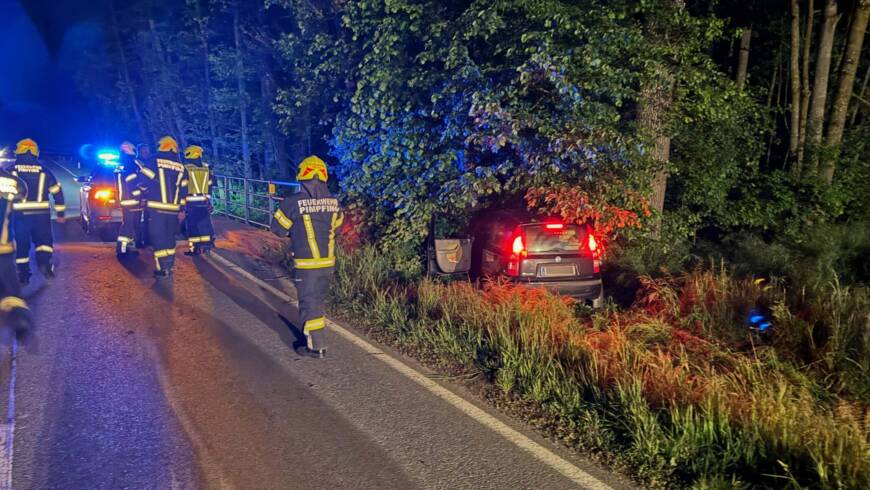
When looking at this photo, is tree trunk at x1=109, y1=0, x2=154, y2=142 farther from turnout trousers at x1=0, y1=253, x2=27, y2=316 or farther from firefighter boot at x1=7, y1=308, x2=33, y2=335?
firefighter boot at x1=7, y1=308, x2=33, y2=335

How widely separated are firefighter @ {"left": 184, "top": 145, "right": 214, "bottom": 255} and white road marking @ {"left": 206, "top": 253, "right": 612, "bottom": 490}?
4814 millimetres

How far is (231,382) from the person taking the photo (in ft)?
16.8

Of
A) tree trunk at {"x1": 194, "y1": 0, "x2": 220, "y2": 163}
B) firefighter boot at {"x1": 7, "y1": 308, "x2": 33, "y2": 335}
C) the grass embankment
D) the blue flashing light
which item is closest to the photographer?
the grass embankment

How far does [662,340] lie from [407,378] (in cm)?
259

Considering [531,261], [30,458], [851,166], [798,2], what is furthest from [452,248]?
[798,2]

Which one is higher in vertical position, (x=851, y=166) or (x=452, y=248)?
(x=851, y=166)

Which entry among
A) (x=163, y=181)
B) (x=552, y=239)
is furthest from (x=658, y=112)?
(x=163, y=181)

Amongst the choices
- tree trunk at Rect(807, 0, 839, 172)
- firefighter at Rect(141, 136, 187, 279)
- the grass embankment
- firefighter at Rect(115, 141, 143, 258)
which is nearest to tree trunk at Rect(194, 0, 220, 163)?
firefighter at Rect(115, 141, 143, 258)

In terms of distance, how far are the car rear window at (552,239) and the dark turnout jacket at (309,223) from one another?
2.29m

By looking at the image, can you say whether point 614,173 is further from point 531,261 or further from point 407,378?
point 407,378

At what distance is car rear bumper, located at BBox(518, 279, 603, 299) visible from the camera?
269 inches

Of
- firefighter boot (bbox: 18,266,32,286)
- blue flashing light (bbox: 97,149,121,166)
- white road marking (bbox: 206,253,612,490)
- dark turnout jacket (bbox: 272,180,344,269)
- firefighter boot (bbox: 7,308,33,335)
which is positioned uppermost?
blue flashing light (bbox: 97,149,121,166)

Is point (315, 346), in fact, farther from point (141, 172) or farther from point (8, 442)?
point (141, 172)

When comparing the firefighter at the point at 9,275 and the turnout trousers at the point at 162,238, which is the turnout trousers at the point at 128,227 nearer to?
the turnout trousers at the point at 162,238
